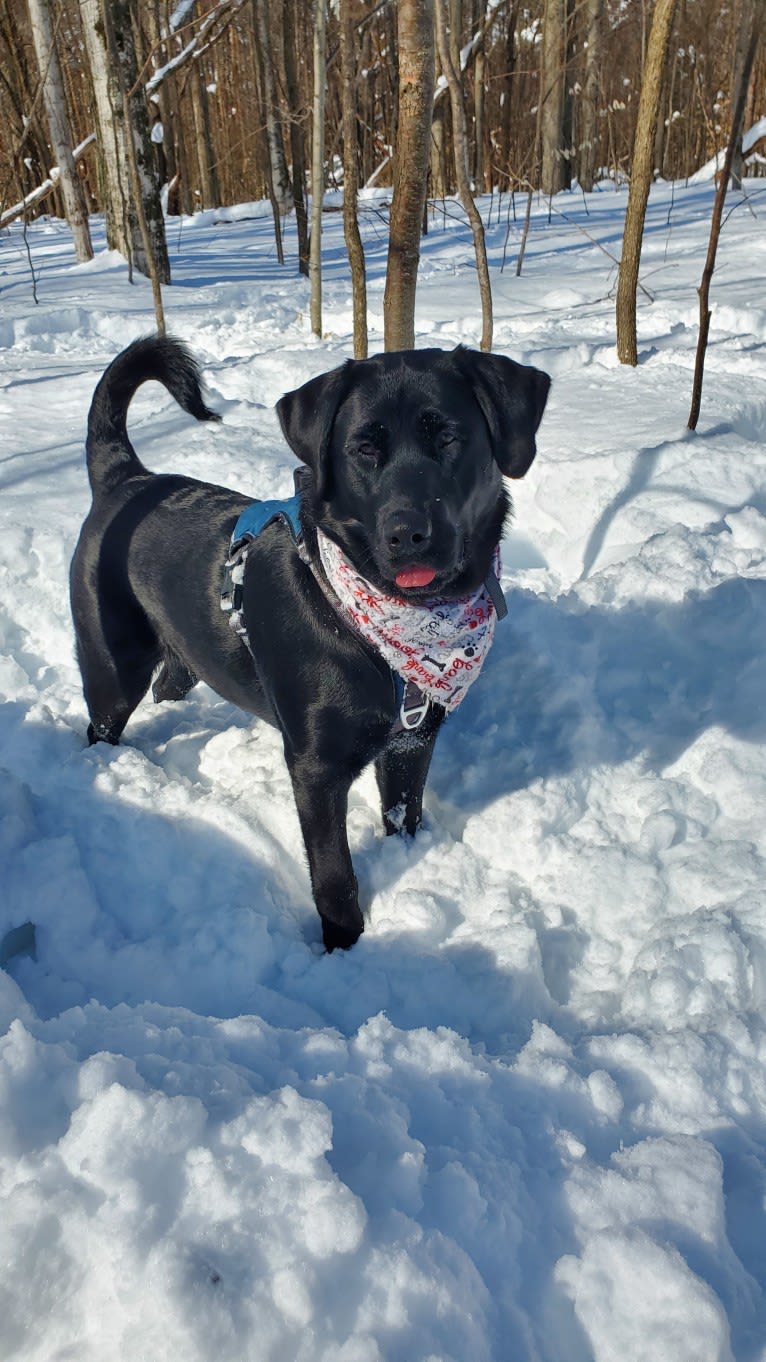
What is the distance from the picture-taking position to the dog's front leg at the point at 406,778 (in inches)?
85.6

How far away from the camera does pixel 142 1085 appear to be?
1.23 metres

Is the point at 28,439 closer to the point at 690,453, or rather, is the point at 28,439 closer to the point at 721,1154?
the point at 690,453

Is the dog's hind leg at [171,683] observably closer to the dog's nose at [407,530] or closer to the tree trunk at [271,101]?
the dog's nose at [407,530]

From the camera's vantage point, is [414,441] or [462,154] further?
[462,154]

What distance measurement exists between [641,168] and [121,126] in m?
6.15

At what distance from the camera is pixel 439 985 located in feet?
6.15

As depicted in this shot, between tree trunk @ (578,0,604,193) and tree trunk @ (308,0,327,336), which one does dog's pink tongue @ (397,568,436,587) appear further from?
tree trunk @ (578,0,604,193)

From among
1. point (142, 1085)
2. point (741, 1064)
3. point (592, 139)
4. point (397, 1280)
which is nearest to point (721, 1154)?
point (741, 1064)

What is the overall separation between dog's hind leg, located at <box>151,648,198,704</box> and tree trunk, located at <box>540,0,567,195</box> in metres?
10.8

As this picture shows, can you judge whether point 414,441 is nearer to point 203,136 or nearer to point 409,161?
point 409,161

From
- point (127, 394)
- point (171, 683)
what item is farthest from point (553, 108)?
point (171, 683)

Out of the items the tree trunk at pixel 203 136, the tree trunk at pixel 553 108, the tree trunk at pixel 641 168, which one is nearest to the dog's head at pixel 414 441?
the tree trunk at pixel 641 168

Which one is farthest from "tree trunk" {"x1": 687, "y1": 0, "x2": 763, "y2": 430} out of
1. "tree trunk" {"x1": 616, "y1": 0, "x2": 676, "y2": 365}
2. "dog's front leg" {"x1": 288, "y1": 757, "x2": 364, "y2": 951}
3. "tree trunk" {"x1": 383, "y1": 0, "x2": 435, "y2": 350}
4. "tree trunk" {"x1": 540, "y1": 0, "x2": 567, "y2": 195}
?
"tree trunk" {"x1": 540, "y1": 0, "x2": 567, "y2": 195}

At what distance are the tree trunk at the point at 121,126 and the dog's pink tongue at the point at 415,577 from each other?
22.9 ft
